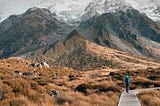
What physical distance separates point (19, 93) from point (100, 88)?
43.7 ft

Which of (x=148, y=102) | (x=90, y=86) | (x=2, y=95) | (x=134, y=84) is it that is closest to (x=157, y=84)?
(x=134, y=84)

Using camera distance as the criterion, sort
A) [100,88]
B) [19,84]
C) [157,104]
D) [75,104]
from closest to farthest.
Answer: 1. [157,104]
2. [75,104]
3. [19,84]
4. [100,88]

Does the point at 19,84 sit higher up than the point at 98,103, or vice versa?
the point at 19,84

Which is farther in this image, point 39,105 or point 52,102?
point 52,102

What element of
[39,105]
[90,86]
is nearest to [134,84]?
[90,86]

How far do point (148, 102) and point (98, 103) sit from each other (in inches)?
122

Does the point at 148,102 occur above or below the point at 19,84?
below

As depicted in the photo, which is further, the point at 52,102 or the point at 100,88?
the point at 100,88

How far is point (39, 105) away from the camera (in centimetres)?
2116

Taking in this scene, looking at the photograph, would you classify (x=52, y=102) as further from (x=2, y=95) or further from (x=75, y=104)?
(x=2, y=95)

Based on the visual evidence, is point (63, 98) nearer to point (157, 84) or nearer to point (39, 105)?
point (39, 105)

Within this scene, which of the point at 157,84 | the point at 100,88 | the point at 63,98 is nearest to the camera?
the point at 63,98

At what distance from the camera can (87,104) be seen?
21.9 metres

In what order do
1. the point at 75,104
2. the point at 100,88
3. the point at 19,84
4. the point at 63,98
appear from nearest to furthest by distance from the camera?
the point at 75,104 < the point at 63,98 < the point at 19,84 < the point at 100,88
